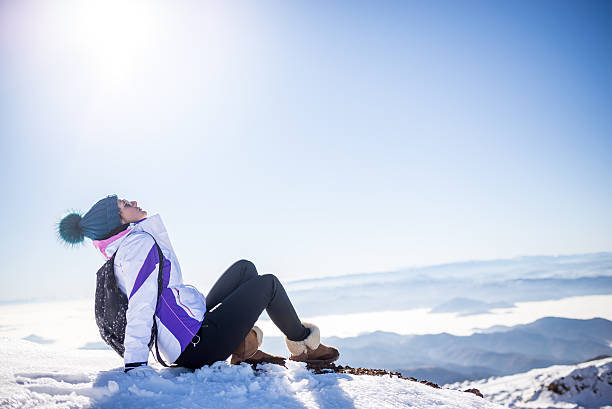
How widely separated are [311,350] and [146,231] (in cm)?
212

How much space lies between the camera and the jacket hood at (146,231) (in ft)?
9.25

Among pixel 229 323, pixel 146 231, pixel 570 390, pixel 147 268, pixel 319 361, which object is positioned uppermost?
pixel 146 231

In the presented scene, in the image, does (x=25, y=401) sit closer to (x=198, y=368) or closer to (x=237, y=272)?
(x=198, y=368)

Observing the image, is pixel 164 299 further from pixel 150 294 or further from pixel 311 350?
pixel 311 350

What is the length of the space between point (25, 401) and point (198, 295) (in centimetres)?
126

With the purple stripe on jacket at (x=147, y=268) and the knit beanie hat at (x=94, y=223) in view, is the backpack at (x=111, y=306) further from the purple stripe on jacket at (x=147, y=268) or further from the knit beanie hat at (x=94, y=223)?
the knit beanie hat at (x=94, y=223)

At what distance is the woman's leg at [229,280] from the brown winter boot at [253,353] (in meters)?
0.52

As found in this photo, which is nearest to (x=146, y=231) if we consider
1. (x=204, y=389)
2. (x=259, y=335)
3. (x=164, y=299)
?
(x=164, y=299)

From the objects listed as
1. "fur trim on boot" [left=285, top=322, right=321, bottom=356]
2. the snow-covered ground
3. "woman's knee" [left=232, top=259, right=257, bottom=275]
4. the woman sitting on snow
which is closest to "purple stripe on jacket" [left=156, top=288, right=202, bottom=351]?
the woman sitting on snow

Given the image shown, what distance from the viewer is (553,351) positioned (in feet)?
488

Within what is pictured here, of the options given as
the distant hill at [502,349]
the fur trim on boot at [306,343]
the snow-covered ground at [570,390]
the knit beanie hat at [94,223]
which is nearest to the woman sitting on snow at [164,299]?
the knit beanie hat at [94,223]

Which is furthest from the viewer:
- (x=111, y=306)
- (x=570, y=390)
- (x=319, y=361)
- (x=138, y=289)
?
(x=570, y=390)

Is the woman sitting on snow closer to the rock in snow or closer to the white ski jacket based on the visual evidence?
the white ski jacket

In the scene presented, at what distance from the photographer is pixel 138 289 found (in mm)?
2490
